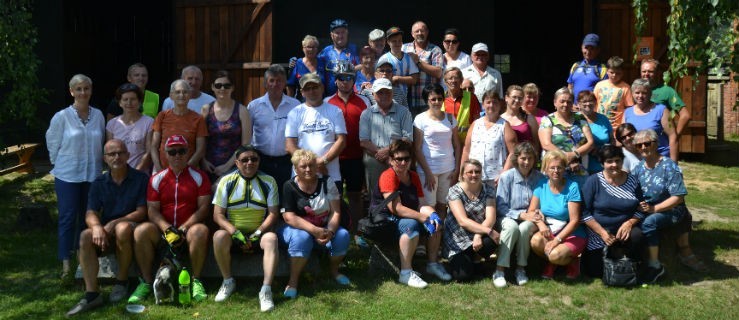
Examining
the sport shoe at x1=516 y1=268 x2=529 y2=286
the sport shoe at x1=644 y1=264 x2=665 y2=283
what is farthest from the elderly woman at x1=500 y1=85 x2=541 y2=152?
the sport shoe at x1=644 y1=264 x2=665 y2=283

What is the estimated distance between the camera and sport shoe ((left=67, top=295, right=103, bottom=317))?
4996mm

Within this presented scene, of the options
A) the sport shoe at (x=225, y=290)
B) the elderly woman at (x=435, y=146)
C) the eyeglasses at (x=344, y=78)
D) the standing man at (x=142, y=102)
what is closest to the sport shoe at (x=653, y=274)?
the elderly woman at (x=435, y=146)

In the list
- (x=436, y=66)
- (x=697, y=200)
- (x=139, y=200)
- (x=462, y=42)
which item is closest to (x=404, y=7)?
(x=462, y=42)

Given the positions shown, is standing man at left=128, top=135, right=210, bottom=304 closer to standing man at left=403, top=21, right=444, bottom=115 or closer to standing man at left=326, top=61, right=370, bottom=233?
standing man at left=326, top=61, right=370, bottom=233

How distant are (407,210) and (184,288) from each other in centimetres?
166

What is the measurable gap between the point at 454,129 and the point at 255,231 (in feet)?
5.86

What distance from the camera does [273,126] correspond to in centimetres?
594

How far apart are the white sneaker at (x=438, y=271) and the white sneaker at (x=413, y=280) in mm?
159

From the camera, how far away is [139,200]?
533 centimetres

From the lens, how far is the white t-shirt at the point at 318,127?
5.72 m

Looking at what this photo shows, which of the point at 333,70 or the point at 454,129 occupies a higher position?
the point at 333,70

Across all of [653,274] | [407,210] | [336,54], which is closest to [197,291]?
[407,210]

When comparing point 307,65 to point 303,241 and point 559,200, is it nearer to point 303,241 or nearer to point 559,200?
point 303,241

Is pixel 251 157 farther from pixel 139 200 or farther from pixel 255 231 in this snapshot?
pixel 139 200
